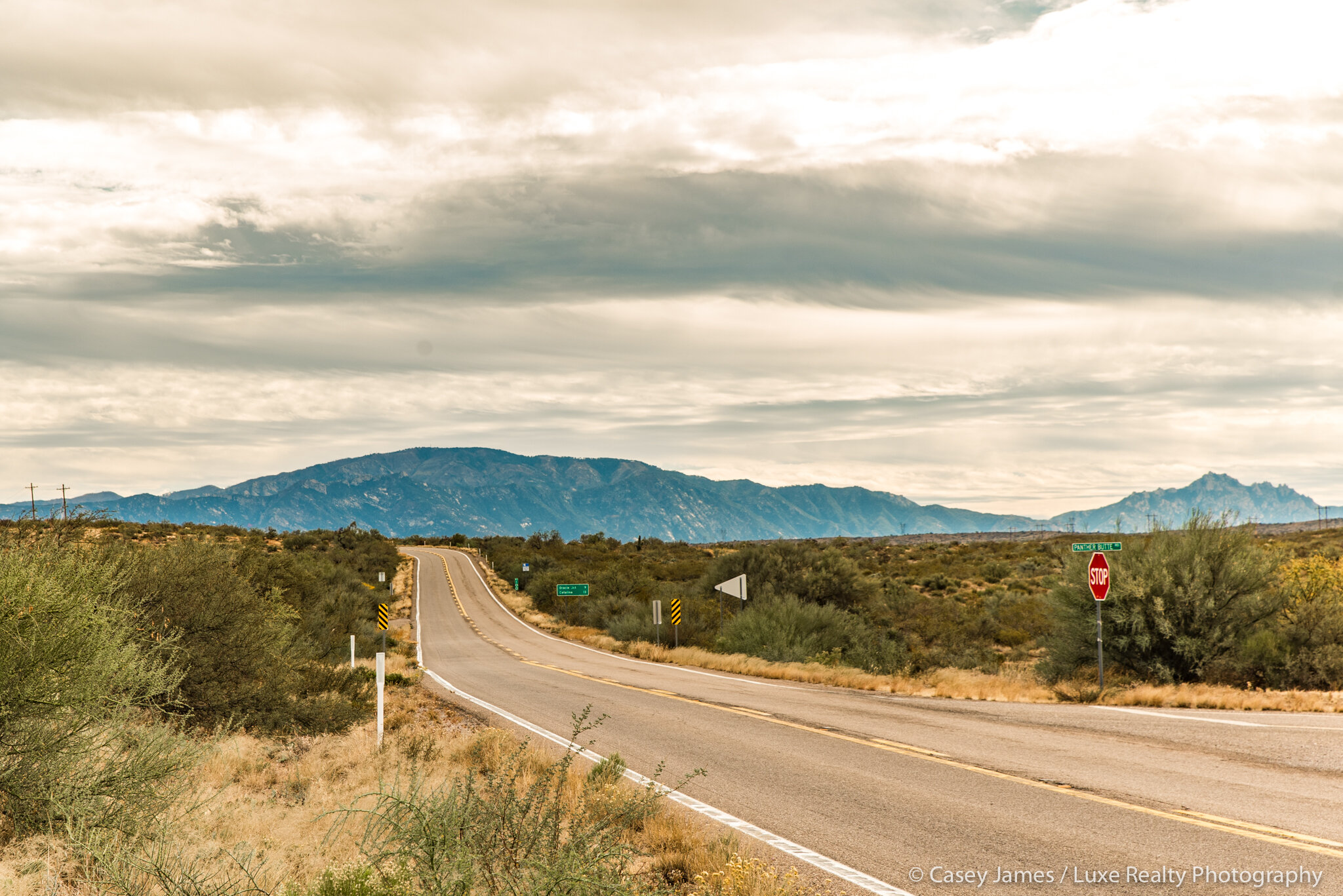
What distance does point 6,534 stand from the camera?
8742 mm

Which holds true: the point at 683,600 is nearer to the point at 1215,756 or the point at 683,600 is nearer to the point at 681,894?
the point at 1215,756

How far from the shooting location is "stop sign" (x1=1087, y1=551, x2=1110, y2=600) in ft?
52.5

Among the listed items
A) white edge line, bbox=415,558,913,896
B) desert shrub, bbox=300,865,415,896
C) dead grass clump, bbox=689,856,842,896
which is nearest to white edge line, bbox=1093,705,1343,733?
white edge line, bbox=415,558,913,896

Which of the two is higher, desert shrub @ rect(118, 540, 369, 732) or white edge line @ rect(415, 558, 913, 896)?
desert shrub @ rect(118, 540, 369, 732)

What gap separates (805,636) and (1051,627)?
7567 millimetres

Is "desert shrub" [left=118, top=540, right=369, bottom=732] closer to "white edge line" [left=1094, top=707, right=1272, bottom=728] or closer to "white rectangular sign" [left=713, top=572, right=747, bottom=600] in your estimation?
"white edge line" [left=1094, top=707, right=1272, bottom=728]

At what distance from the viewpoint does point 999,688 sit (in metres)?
17.2

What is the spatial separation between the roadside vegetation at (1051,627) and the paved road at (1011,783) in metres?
3.33

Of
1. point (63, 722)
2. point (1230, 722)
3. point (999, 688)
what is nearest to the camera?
point (63, 722)

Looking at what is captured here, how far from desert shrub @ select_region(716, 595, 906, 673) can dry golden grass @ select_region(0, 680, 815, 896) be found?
1491 centimetres

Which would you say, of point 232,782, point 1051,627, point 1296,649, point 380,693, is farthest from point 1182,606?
point 232,782

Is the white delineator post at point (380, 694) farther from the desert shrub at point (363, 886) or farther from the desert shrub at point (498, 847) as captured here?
the desert shrub at point (363, 886)

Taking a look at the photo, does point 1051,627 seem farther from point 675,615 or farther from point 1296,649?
point 675,615

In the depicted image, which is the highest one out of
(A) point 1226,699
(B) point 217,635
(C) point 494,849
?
(B) point 217,635
